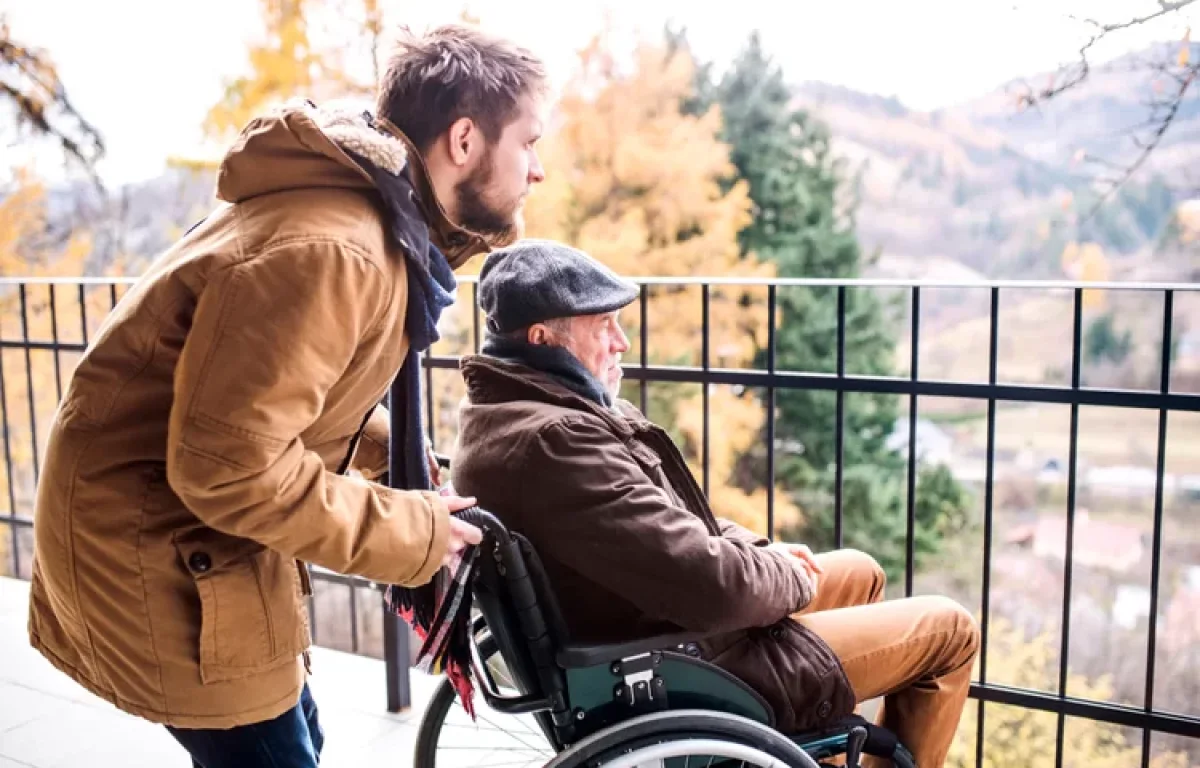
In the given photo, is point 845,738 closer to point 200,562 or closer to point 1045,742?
point 200,562

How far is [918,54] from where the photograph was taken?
13609 mm

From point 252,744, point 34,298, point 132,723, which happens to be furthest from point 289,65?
point 252,744

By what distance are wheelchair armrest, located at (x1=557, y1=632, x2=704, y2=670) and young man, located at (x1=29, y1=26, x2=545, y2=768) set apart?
257 millimetres

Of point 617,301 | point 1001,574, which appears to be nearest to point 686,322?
point 1001,574

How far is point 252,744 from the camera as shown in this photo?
1238 millimetres

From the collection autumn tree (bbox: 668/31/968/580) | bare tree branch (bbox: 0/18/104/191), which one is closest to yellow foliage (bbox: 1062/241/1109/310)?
autumn tree (bbox: 668/31/968/580)

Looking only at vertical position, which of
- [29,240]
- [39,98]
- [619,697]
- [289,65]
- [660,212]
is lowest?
[619,697]

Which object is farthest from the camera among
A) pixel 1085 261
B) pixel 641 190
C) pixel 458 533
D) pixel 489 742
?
pixel 1085 261

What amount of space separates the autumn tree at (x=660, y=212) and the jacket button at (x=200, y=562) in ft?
31.6

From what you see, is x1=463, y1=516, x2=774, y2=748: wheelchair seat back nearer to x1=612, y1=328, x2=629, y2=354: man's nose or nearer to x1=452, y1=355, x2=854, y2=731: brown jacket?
x1=452, y1=355, x2=854, y2=731: brown jacket

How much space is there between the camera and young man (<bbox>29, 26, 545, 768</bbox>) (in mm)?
1049

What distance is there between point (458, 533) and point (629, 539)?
0.29 metres

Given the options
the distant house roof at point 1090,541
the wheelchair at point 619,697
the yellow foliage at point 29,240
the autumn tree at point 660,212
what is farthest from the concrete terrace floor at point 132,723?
the distant house roof at point 1090,541

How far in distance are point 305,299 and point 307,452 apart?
18 cm
